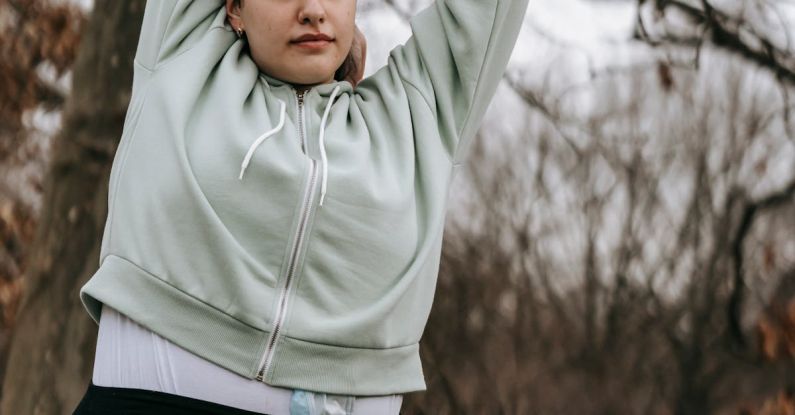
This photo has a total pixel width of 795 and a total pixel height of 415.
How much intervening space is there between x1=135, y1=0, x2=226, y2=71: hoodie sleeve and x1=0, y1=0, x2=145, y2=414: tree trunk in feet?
6.52

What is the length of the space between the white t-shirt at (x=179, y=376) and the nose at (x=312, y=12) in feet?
2.31

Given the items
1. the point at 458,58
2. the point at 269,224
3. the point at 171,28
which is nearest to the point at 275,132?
the point at 269,224

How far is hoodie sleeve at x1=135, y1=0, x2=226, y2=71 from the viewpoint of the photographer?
2568 mm

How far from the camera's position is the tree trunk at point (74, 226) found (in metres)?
4.45

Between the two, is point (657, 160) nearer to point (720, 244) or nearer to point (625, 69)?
point (720, 244)

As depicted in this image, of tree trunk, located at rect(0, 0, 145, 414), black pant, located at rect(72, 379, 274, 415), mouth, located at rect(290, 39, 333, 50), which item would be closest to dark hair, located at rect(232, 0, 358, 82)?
mouth, located at rect(290, 39, 333, 50)

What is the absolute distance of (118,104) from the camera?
4582 mm

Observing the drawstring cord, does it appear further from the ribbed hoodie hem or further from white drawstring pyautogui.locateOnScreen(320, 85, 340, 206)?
the ribbed hoodie hem

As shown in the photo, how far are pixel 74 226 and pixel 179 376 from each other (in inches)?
95.9

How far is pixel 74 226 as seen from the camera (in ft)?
15.1

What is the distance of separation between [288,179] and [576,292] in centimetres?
1080

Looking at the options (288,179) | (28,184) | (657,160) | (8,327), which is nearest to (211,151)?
(288,179)

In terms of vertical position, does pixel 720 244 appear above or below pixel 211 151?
below

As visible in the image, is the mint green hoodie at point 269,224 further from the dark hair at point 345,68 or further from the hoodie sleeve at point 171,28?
the dark hair at point 345,68
